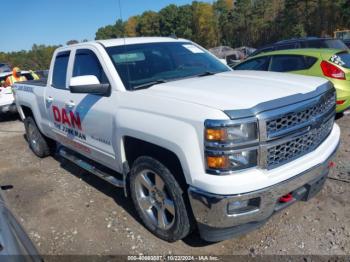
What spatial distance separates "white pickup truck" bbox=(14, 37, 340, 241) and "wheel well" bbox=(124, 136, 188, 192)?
0.04 feet

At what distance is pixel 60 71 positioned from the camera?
4.92m

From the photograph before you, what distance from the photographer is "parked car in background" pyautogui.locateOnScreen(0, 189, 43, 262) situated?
173 centimetres

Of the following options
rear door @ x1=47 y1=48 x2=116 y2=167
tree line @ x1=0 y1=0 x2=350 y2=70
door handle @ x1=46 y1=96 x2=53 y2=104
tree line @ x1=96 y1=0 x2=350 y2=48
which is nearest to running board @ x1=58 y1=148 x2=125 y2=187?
rear door @ x1=47 y1=48 x2=116 y2=167

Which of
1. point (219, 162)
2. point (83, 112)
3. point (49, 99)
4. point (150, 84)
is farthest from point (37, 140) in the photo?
point (219, 162)

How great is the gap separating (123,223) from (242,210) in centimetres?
162

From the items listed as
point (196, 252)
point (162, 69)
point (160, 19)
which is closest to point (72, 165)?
point (162, 69)

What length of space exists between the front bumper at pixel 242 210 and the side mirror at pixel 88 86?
1.49 m

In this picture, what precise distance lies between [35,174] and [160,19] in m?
87.8

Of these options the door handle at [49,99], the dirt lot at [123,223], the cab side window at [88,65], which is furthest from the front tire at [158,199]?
the door handle at [49,99]

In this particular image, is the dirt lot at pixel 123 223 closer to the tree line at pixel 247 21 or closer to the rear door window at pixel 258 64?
the rear door window at pixel 258 64

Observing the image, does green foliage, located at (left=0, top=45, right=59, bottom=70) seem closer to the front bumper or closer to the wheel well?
the wheel well

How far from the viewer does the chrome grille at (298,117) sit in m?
2.58

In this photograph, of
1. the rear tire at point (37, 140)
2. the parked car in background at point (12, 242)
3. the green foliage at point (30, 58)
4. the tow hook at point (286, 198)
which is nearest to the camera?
the parked car in background at point (12, 242)

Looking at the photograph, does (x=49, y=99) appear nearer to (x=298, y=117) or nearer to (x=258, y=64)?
(x=298, y=117)
